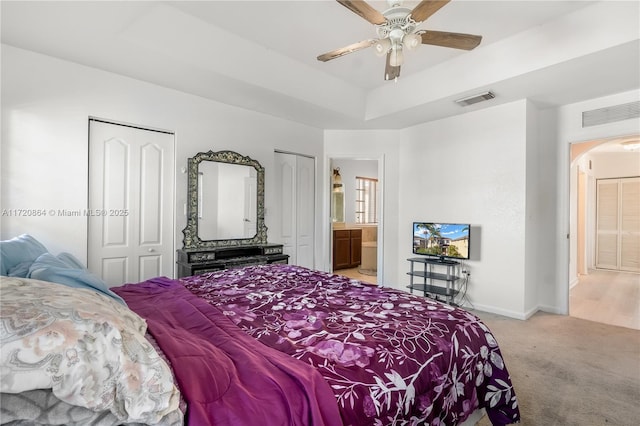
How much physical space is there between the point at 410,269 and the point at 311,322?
144 inches

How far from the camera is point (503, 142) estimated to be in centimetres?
392

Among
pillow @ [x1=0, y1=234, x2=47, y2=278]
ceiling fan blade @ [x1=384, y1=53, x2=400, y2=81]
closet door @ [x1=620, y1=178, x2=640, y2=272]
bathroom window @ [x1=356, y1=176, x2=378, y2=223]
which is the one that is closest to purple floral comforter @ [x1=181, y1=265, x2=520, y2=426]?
pillow @ [x1=0, y1=234, x2=47, y2=278]

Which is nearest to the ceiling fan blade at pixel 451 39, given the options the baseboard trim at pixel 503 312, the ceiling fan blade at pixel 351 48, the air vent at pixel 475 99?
the ceiling fan blade at pixel 351 48

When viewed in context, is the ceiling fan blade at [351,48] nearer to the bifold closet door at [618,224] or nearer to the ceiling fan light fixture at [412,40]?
the ceiling fan light fixture at [412,40]

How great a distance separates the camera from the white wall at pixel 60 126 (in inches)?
103

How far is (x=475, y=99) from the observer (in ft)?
12.1

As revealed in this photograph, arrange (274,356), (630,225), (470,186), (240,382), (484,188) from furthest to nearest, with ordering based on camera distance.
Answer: (630,225), (470,186), (484,188), (274,356), (240,382)

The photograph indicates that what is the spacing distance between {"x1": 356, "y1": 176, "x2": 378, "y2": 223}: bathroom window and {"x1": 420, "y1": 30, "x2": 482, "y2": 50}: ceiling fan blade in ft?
18.2

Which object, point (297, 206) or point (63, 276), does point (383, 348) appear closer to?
point (63, 276)

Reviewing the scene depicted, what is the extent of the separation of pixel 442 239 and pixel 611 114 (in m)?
2.34

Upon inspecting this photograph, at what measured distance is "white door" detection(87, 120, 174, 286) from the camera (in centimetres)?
309

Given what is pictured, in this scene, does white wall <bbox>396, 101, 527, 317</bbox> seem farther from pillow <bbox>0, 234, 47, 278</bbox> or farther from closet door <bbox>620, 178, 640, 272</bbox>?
closet door <bbox>620, 178, 640, 272</bbox>

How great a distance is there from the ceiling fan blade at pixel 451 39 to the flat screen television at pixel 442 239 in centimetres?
233

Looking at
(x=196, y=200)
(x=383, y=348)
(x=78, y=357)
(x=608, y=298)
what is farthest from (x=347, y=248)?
(x=78, y=357)
